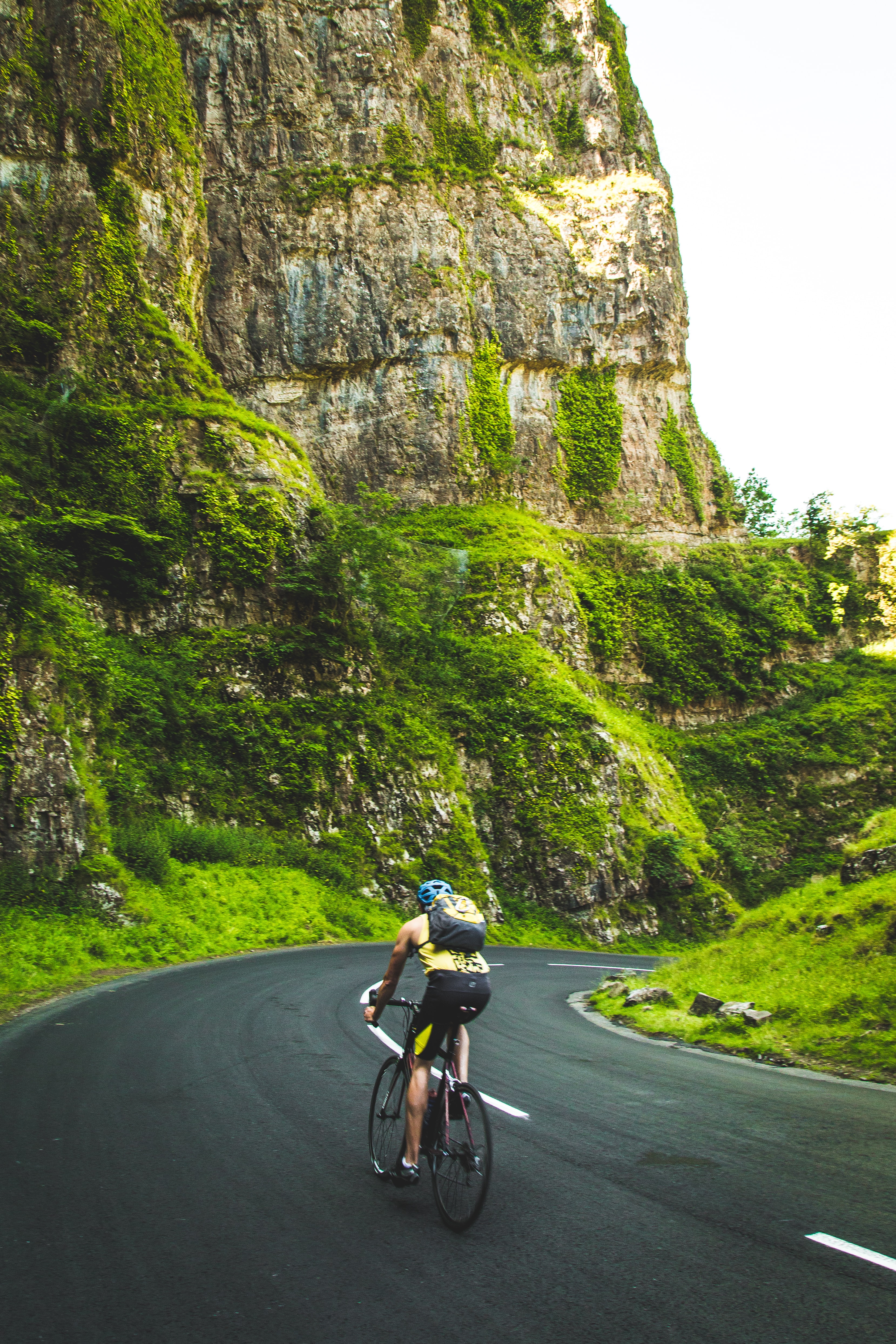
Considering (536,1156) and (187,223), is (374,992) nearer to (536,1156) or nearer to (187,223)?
(536,1156)

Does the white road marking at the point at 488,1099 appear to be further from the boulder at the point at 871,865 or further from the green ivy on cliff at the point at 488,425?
the green ivy on cliff at the point at 488,425

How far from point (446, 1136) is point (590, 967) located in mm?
14458

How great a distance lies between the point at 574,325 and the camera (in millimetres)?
→ 42500

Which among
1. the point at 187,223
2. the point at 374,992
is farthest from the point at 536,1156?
the point at 187,223

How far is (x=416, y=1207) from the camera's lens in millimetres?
4230

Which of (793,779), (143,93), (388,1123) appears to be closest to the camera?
(388,1123)

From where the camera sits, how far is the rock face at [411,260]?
37406mm

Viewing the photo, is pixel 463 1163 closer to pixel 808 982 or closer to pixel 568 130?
pixel 808 982

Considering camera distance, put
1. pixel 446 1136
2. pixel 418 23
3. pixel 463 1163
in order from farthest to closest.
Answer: pixel 418 23 → pixel 446 1136 → pixel 463 1163

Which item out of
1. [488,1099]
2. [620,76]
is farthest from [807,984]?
[620,76]

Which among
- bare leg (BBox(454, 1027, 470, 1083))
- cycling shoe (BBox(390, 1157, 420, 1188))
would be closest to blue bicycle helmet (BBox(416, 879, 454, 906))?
bare leg (BBox(454, 1027, 470, 1083))

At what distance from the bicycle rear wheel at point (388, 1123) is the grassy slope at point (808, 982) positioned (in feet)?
15.8

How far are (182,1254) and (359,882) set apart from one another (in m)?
18.0

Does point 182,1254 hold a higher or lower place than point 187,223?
lower
